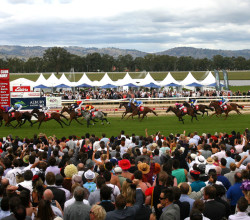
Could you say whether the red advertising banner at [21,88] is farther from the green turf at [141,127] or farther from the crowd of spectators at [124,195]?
the crowd of spectators at [124,195]

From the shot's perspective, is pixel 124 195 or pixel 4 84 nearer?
pixel 124 195

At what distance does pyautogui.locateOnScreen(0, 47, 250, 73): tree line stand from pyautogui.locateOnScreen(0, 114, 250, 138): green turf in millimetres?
92433

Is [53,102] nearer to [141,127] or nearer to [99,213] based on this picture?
[141,127]

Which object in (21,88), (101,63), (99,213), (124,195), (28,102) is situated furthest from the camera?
(101,63)

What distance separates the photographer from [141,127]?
21.4 metres

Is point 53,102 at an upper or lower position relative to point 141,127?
upper

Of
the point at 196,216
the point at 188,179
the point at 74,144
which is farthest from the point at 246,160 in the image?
the point at 74,144

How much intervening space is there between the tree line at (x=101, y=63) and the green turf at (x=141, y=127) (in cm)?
9243

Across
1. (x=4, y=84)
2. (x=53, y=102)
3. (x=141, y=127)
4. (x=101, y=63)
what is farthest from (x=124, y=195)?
(x=101, y=63)

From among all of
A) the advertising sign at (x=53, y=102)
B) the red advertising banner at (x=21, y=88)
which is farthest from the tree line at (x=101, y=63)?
the advertising sign at (x=53, y=102)

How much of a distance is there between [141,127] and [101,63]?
109m

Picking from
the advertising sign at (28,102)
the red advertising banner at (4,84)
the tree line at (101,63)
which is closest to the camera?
the red advertising banner at (4,84)

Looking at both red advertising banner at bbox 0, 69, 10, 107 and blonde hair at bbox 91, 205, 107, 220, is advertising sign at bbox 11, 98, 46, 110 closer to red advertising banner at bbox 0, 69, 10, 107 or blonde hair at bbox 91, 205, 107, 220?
red advertising banner at bbox 0, 69, 10, 107

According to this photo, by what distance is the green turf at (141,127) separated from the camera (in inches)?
780
